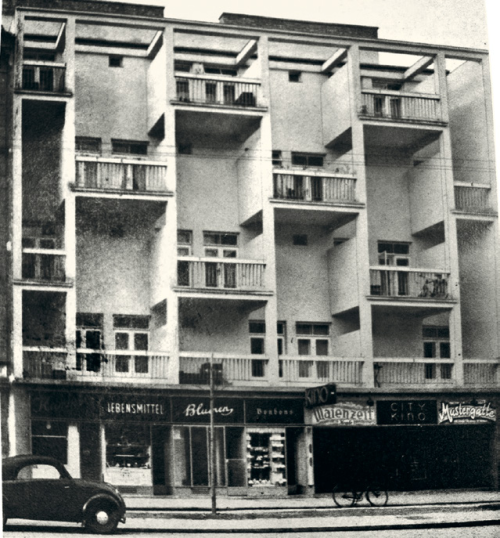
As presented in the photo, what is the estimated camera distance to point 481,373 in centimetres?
605

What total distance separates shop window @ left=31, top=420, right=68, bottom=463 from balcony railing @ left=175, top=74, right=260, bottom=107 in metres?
1.92

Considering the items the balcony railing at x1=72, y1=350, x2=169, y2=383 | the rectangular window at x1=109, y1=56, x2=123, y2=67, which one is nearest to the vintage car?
the balcony railing at x1=72, y1=350, x2=169, y2=383

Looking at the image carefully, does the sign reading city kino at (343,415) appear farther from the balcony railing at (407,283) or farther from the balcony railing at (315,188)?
the balcony railing at (315,188)

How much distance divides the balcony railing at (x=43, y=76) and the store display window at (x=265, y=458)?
214 centimetres

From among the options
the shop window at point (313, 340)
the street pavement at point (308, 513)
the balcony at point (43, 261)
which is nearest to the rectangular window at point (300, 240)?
the shop window at point (313, 340)

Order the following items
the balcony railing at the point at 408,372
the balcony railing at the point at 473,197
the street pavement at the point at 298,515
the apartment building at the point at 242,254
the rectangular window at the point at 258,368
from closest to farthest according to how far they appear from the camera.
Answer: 1. the street pavement at the point at 298,515
2. the apartment building at the point at 242,254
3. the rectangular window at the point at 258,368
4. the balcony railing at the point at 408,372
5. the balcony railing at the point at 473,197

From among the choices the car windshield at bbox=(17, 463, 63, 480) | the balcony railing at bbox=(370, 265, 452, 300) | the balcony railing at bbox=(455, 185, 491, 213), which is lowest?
the car windshield at bbox=(17, 463, 63, 480)

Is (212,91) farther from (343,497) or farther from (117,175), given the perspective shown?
(343,497)

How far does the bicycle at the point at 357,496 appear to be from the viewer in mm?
5574

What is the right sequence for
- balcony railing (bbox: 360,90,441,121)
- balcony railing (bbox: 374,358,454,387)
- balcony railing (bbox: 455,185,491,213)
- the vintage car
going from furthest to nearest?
balcony railing (bbox: 455,185,491,213) < balcony railing (bbox: 360,90,441,121) < balcony railing (bbox: 374,358,454,387) < the vintage car

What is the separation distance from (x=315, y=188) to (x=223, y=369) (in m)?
1.18

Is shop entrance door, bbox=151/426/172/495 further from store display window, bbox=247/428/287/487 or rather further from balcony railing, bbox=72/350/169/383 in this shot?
store display window, bbox=247/428/287/487

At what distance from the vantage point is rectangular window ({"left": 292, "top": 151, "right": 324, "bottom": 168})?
5867 mm

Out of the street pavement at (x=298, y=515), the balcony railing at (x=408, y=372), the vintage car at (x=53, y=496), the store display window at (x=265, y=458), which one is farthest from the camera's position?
the balcony railing at (x=408, y=372)
